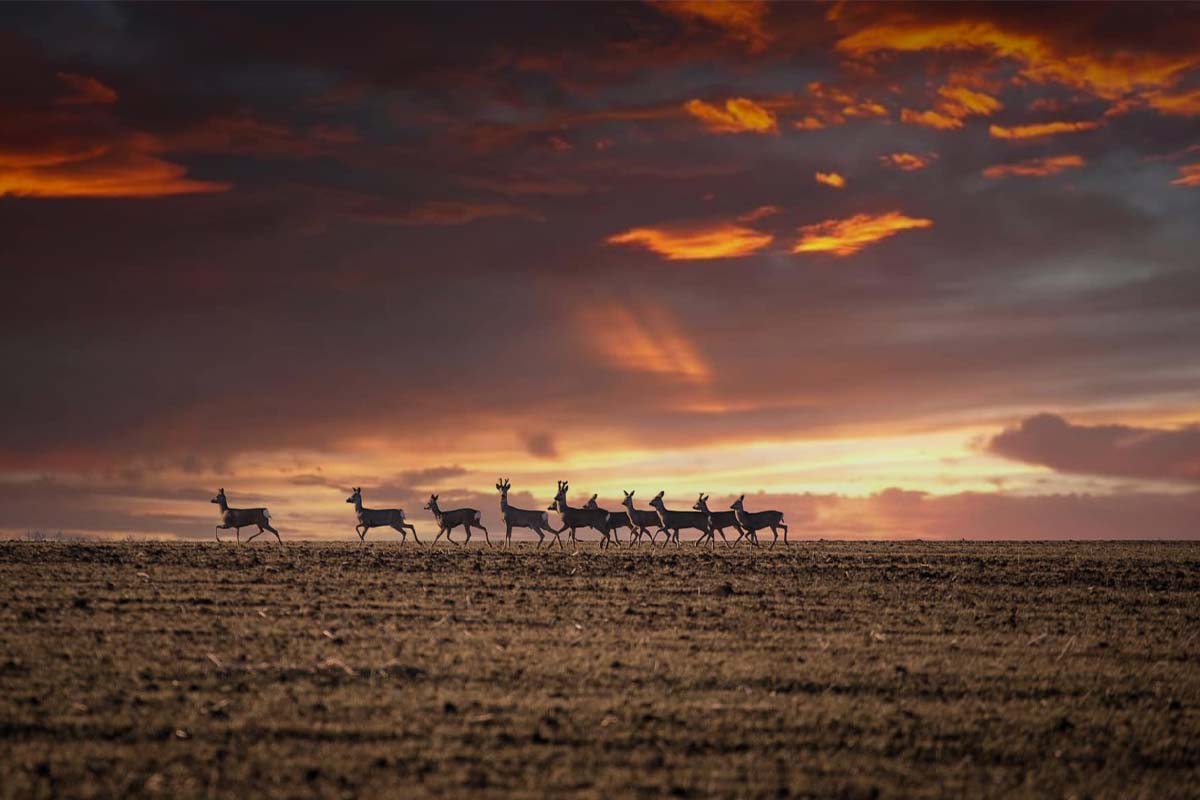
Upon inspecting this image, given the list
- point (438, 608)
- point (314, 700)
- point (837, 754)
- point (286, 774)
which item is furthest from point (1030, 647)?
point (286, 774)

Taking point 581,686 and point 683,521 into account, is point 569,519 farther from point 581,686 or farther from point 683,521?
point 581,686

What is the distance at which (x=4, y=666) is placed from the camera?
683 inches

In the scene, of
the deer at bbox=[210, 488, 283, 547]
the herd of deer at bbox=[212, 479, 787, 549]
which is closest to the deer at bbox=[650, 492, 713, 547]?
the herd of deer at bbox=[212, 479, 787, 549]

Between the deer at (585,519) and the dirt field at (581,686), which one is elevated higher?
the deer at (585,519)

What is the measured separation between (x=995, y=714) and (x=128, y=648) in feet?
43.2

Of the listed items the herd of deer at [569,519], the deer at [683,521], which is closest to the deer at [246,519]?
the herd of deer at [569,519]

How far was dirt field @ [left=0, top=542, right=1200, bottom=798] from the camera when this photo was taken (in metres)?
12.5

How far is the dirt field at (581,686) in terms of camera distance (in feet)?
40.9

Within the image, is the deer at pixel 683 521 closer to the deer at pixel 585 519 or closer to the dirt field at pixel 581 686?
the deer at pixel 585 519

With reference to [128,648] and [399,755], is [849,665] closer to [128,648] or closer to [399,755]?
[399,755]

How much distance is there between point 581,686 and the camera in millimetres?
16703

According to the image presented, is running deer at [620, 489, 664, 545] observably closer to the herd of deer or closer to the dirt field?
the herd of deer

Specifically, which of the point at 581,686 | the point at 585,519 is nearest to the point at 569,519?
the point at 585,519

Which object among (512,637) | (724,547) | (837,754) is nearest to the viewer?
(837,754)
